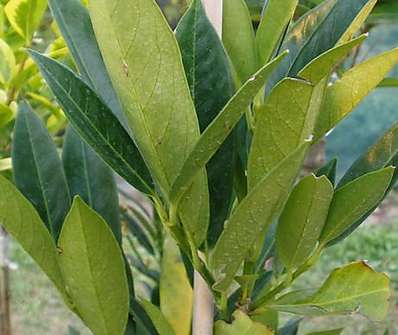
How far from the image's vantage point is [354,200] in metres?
0.67

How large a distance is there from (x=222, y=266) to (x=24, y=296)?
294cm

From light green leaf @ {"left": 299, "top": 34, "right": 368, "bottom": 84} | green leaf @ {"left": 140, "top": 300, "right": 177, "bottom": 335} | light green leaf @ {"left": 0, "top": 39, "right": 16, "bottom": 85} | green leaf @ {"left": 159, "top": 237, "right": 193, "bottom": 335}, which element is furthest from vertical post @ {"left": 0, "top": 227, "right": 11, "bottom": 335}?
light green leaf @ {"left": 299, "top": 34, "right": 368, "bottom": 84}

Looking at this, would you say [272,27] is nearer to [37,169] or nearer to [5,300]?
[37,169]

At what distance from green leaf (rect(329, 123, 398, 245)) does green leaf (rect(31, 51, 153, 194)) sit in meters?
0.19

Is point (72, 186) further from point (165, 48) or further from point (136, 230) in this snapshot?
point (136, 230)

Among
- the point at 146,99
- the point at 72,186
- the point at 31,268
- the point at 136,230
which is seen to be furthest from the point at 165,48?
the point at 31,268

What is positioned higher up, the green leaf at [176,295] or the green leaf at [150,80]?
the green leaf at [150,80]

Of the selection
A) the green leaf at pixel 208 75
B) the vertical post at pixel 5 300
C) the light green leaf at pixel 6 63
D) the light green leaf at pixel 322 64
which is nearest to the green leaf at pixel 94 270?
the green leaf at pixel 208 75

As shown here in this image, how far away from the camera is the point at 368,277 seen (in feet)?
2.22

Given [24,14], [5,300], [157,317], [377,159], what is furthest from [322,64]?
[5,300]

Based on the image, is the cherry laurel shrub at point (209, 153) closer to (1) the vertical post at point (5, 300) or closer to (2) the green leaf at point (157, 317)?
(2) the green leaf at point (157, 317)

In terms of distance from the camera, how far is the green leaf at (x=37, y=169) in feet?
2.46

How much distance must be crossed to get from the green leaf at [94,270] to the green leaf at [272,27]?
209 mm

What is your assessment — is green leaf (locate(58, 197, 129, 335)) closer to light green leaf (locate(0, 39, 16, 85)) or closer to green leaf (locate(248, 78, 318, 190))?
green leaf (locate(248, 78, 318, 190))
